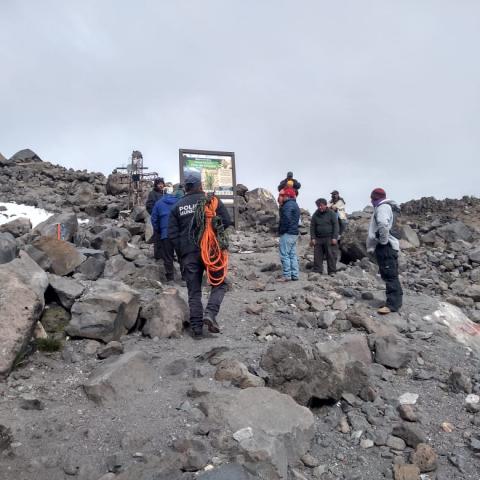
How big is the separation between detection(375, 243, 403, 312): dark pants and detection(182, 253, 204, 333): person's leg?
3054mm

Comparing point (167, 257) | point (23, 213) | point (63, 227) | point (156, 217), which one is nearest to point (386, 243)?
point (167, 257)

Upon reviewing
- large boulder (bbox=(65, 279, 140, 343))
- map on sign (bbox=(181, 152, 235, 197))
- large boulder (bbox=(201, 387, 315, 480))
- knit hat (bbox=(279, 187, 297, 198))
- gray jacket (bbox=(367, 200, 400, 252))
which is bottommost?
large boulder (bbox=(201, 387, 315, 480))

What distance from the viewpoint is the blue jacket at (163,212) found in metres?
8.94

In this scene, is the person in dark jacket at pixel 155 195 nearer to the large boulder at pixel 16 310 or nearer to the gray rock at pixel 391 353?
the large boulder at pixel 16 310

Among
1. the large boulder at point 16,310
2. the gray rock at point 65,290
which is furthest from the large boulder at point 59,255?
the large boulder at point 16,310

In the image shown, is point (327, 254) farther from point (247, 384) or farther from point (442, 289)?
point (247, 384)

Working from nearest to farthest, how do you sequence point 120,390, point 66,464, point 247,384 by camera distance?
point 66,464, point 120,390, point 247,384

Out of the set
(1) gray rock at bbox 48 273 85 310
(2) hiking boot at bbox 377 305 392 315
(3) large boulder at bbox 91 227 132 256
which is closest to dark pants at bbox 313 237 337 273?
(2) hiking boot at bbox 377 305 392 315

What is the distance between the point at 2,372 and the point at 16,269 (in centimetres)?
127

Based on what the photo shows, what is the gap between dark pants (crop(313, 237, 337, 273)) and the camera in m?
10.6

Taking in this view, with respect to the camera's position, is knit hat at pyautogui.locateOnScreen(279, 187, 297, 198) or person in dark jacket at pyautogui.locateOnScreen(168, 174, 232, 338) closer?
person in dark jacket at pyautogui.locateOnScreen(168, 174, 232, 338)

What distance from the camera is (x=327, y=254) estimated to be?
10648 mm

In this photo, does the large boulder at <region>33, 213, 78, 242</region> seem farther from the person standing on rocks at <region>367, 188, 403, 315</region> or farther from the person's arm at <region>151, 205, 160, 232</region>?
the person standing on rocks at <region>367, 188, 403, 315</region>

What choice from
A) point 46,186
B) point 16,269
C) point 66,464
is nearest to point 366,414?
point 66,464
